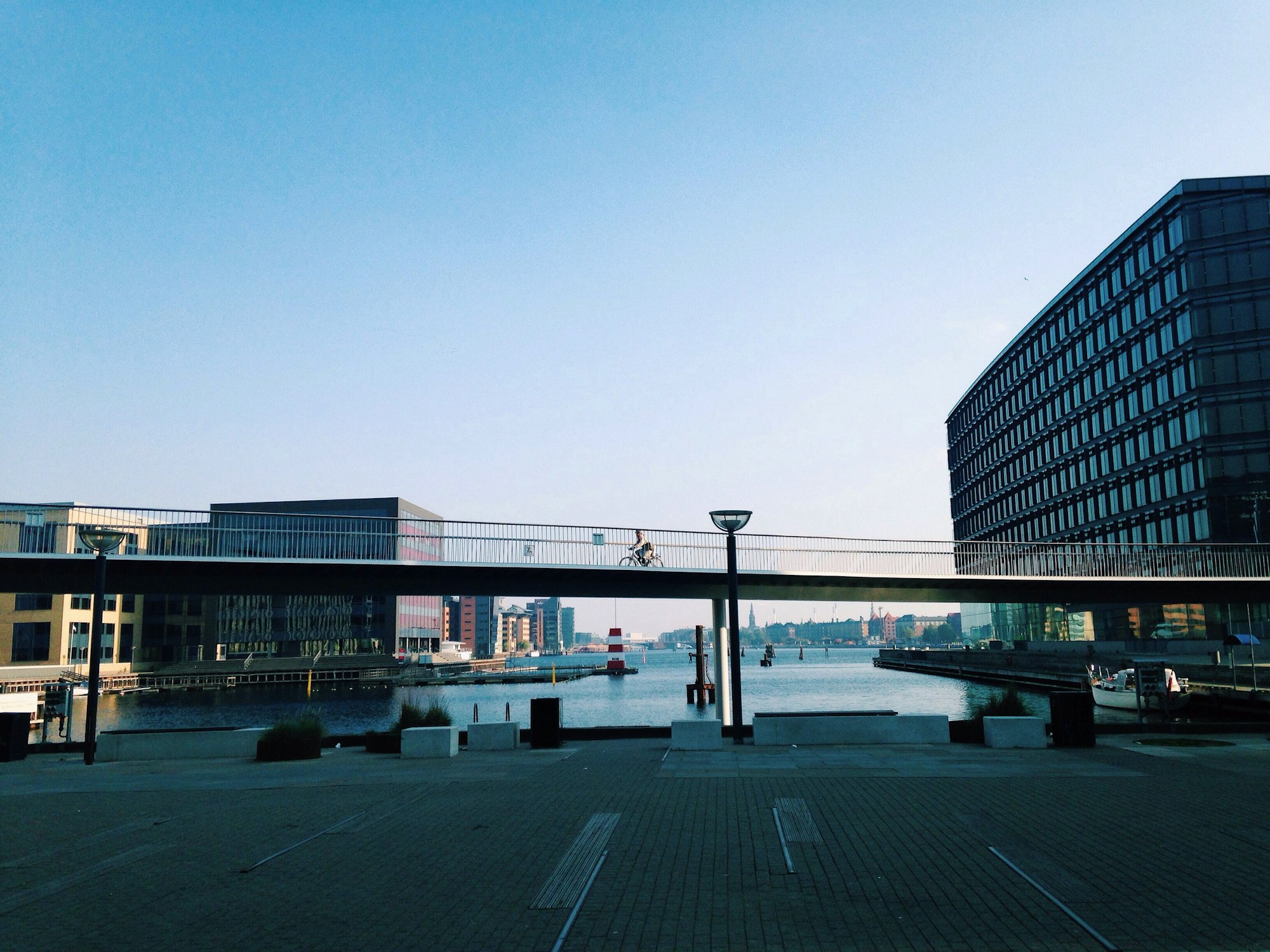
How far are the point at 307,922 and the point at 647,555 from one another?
Answer: 76.1 ft

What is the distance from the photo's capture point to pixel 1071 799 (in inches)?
573

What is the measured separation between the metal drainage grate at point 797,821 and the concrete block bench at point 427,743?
9666 mm

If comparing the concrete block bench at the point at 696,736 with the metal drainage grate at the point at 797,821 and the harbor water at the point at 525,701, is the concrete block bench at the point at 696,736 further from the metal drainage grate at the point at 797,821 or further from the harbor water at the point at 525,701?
the harbor water at the point at 525,701

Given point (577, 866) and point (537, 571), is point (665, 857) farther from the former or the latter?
point (537, 571)

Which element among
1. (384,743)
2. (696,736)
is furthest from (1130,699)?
(384,743)

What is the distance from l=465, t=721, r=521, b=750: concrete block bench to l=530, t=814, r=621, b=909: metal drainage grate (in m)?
10.0

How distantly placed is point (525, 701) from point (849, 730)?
69.0 meters

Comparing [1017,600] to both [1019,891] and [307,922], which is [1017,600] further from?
[307,922]

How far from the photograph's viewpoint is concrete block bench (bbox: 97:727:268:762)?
23.4 meters

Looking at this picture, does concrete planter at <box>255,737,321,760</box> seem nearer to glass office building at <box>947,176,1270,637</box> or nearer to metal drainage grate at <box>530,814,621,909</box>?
metal drainage grate at <box>530,814,621,909</box>

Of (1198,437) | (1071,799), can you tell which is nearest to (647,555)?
(1071,799)

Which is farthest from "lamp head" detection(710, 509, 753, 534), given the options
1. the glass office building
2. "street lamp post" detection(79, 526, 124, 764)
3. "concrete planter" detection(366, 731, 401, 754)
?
the glass office building

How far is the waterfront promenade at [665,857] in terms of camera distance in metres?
8.34

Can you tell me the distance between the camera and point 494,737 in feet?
77.0
